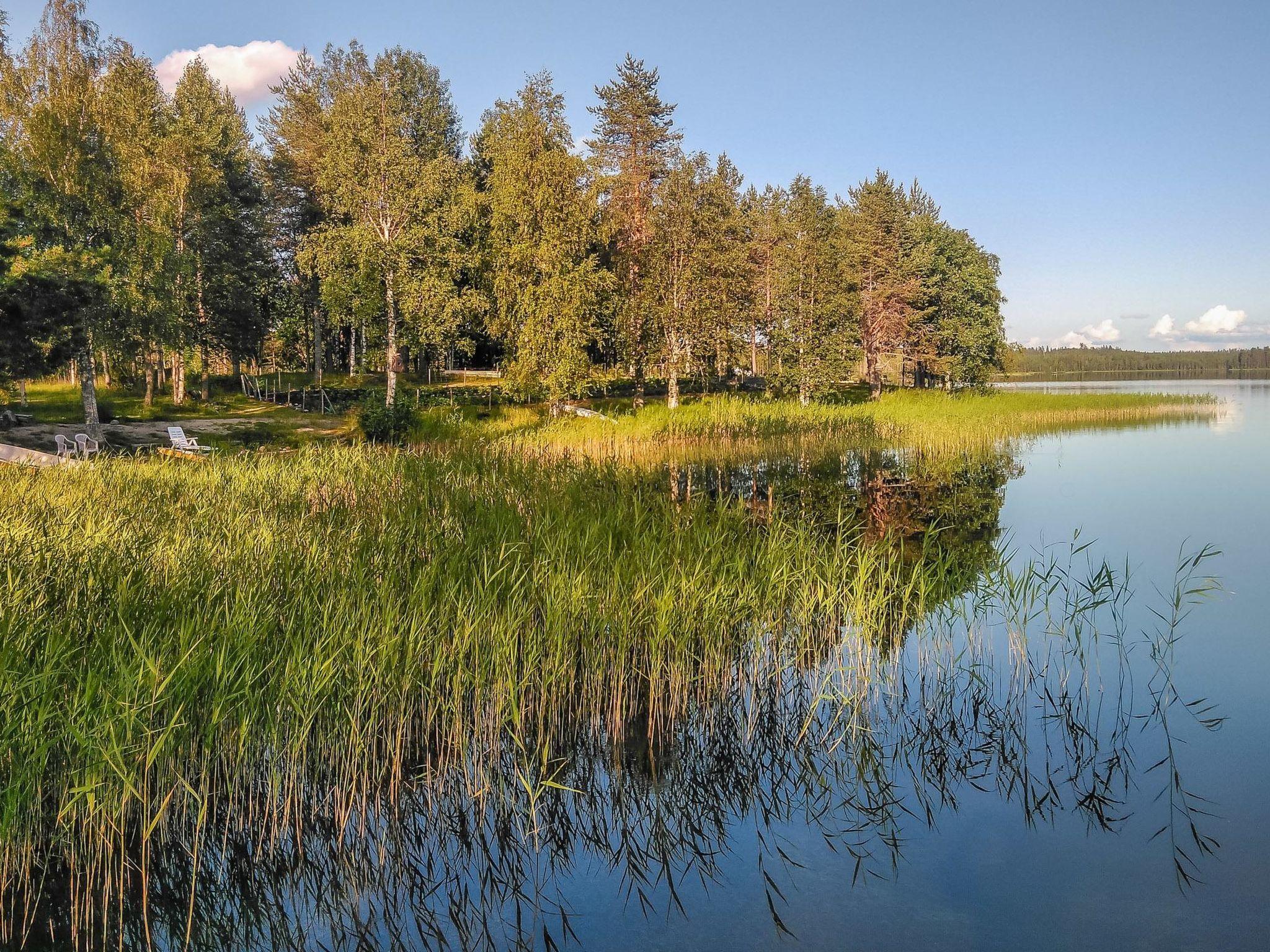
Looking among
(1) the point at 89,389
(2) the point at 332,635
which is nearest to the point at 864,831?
(2) the point at 332,635

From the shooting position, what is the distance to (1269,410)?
129 feet

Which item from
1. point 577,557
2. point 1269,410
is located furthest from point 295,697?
point 1269,410

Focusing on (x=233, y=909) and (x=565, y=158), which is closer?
(x=233, y=909)

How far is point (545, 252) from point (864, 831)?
2804cm

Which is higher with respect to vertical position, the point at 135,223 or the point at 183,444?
the point at 135,223

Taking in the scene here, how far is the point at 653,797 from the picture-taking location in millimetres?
5191

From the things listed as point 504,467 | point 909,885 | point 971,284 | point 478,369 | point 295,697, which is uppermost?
point 971,284

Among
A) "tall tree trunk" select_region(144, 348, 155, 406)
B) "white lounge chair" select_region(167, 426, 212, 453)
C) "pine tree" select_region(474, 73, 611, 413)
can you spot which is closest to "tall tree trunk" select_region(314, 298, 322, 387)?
"tall tree trunk" select_region(144, 348, 155, 406)

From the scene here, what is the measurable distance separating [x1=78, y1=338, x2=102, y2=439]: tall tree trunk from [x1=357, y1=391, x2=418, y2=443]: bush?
301 inches

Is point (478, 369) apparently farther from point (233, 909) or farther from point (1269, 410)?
point (233, 909)

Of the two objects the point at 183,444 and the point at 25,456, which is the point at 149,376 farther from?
the point at 25,456

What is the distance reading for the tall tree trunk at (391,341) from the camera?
32.7m

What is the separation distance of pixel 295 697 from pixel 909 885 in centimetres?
366

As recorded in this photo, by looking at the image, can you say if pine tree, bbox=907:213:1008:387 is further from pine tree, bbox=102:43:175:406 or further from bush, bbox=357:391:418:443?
pine tree, bbox=102:43:175:406
